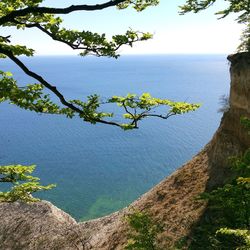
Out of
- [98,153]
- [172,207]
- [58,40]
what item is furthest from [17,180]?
[98,153]

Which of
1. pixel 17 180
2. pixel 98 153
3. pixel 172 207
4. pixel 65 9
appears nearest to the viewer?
pixel 65 9

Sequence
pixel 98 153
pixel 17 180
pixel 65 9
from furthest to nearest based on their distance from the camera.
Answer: pixel 98 153
pixel 17 180
pixel 65 9

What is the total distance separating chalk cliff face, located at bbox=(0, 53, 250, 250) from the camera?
22.6 metres

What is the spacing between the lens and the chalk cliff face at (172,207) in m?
22.6

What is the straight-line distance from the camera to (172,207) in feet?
76.4

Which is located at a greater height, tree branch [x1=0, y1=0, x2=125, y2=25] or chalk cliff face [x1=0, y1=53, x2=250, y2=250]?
tree branch [x1=0, y1=0, x2=125, y2=25]

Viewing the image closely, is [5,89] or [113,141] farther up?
[5,89]

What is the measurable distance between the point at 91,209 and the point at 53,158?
1243 inches

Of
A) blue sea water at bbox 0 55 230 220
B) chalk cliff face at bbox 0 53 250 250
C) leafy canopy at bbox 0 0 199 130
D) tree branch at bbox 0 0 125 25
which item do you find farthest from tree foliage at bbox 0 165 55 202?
blue sea water at bbox 0 55 230 220

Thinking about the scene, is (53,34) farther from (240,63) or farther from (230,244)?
(240,63)

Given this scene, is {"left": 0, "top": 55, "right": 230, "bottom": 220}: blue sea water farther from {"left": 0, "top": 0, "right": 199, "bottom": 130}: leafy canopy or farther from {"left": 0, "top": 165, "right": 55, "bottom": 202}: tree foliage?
{"left": 0, "top": 0, "right": 199, "bottom": 130}: leafy canopy

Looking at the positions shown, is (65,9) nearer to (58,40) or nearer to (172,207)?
(58,40)

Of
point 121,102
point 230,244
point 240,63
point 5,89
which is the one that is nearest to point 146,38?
point 121,102

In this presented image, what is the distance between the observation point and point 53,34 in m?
10.1
